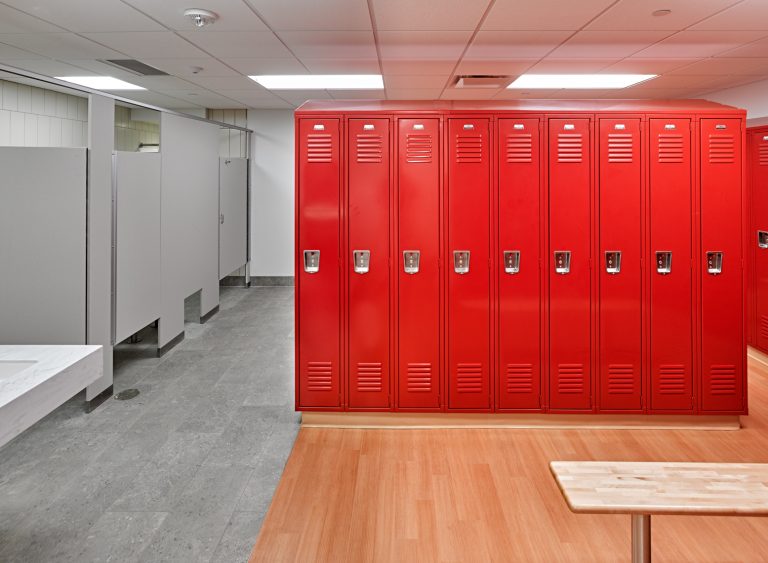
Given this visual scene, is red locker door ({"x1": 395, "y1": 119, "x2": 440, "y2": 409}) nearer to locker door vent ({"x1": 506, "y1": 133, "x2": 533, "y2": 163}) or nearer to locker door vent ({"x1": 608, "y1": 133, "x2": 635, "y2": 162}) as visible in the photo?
locker door vent ({"x1": 506, "y1": 133, "x2": 533, "y2": 163})

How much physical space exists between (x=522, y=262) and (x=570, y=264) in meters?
0.31

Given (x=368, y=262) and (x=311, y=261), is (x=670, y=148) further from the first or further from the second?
(x=311, y=261)

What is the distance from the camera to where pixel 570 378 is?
354 cm

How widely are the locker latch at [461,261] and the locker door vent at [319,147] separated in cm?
103

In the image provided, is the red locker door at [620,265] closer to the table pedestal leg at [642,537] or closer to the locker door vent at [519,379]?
the locker door vent at [519,379]

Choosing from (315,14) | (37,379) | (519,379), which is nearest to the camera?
(37,379)

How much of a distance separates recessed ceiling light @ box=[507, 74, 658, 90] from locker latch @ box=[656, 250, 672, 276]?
9.32 ft

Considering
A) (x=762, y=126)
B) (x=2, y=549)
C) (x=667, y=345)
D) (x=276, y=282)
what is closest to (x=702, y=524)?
(x=667, y=345)

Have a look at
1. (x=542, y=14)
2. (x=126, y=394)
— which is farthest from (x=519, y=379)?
(x=126, y=394)

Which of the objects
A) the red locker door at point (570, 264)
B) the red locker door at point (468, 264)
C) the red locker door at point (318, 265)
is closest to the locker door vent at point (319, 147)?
the red locker door at point (318, 265)

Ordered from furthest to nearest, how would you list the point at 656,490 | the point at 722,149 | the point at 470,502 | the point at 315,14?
1. the point at 315,14
2. the point at 722,149
3. the point at 470,502
4. the point at 656,490

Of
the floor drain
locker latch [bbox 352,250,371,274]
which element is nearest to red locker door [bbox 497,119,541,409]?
locker latch [bbox 352,250,371,274]

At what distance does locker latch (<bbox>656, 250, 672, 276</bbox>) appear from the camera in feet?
11.5

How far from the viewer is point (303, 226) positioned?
3525mm
